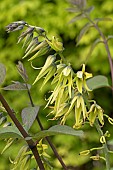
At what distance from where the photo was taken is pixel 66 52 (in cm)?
336

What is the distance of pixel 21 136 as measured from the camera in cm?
69

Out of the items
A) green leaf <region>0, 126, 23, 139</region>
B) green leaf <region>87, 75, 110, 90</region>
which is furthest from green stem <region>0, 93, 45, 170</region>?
green leaf <region>87, 75, 110, 90</region>

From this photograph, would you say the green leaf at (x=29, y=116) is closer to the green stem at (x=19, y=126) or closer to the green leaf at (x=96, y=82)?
the green stem at (x=19, y=126)

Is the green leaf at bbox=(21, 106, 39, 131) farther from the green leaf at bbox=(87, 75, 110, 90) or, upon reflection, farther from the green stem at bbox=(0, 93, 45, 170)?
the green leaf at bbox=(87, 75, 110, 90)

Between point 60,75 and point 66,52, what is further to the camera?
point 66,52

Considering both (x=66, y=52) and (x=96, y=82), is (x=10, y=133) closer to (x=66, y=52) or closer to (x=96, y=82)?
(x=96, y=82)

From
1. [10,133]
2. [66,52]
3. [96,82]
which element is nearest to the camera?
[10,133]

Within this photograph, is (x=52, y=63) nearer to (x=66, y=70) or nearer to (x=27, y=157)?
(x=66, y=70)

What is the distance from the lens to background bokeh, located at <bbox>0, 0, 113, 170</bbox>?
10.0 feet

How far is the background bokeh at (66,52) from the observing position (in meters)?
3.06

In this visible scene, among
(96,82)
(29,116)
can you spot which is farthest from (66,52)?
(29,116)

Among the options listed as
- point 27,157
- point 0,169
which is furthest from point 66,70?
point 0,169

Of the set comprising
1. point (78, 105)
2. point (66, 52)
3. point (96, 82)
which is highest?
point (78, 105)

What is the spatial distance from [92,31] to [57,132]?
8.34ft
